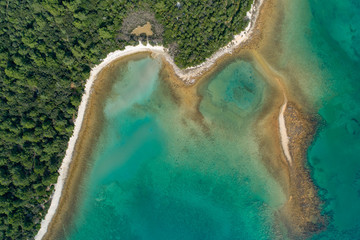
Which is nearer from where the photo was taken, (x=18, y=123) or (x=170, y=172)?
(x=18, y=123)

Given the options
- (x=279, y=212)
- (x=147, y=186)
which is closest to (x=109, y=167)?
(x=147, y=186)

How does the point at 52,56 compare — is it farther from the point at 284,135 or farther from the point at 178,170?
the point at 284,135

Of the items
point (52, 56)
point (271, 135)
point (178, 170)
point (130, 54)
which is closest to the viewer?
point (52, 56)

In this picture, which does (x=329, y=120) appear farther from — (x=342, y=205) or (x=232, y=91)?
(x=232, y=91)

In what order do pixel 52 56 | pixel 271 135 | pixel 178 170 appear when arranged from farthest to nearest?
pixel 178 170, pixel 271 135, pixel 52 56

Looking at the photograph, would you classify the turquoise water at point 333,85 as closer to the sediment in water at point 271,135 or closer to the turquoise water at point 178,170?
the sediment in water at point 271,135

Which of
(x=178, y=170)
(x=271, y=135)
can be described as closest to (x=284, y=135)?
(x=271, y=135)
